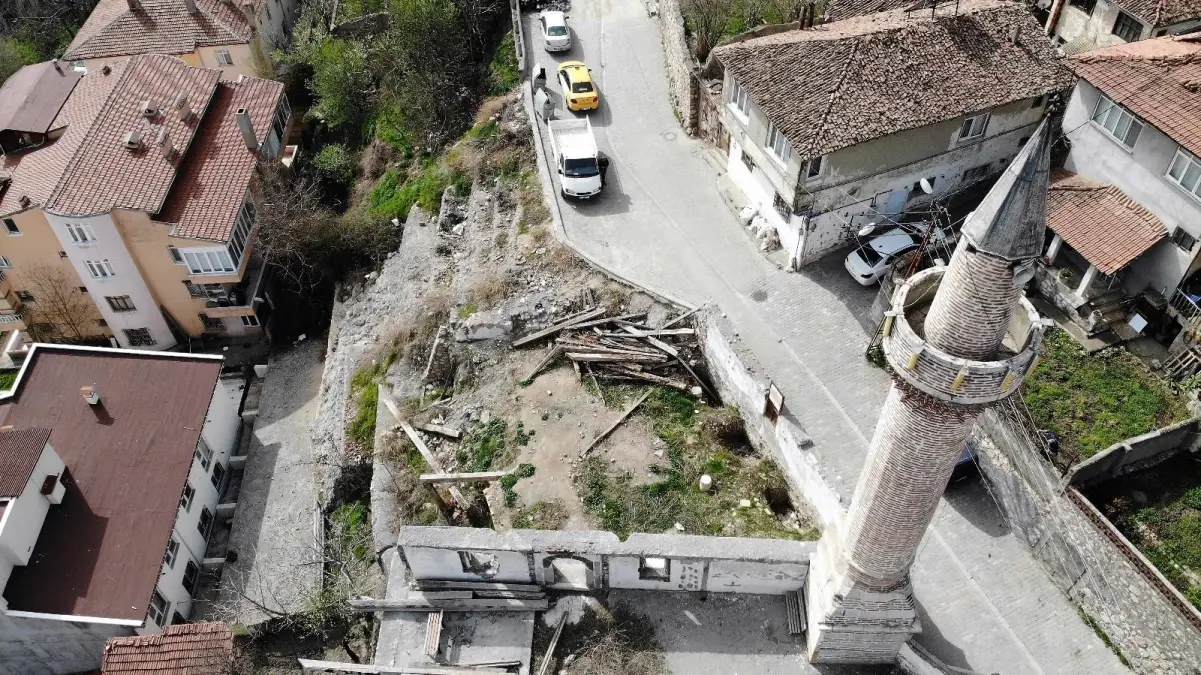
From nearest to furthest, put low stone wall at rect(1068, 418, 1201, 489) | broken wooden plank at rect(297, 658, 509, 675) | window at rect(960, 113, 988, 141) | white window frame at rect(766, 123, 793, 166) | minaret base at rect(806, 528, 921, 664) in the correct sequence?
minaret base at rect(806, 528, 921, 664) < broken wooden plank at rect(297, 658, 509, 675) < low stone wall at rect(1068, 418, 1201, 489) < white window frame at rect(766, 123, 793, 166) < window at rect(960, 113, 988, 141)

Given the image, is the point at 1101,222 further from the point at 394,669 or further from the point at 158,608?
the point at 158,608

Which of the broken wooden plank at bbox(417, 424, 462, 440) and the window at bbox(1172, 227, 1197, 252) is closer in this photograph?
the window at bbox(1172, 227, 1197, 252)

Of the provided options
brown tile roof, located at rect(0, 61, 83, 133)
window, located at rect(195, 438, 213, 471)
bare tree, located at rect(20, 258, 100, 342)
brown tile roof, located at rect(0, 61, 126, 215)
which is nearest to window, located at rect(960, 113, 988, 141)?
window, located at rect(195, 438, 213, 471)

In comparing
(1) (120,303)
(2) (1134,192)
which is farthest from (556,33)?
(2) (1134,192)

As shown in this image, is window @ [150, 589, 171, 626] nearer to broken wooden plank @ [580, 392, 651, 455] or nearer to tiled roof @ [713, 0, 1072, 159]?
broken wooden plank @ [580, 392, 651, 455]

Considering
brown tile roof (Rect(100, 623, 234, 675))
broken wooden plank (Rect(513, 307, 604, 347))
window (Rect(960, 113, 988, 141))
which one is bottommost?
brown tile roof (Rect(100, 623, 234, 675))

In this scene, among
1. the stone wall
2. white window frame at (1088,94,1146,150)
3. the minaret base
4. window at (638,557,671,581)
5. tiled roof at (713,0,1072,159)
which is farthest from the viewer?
tiled roof at (713,0,1072,159)
